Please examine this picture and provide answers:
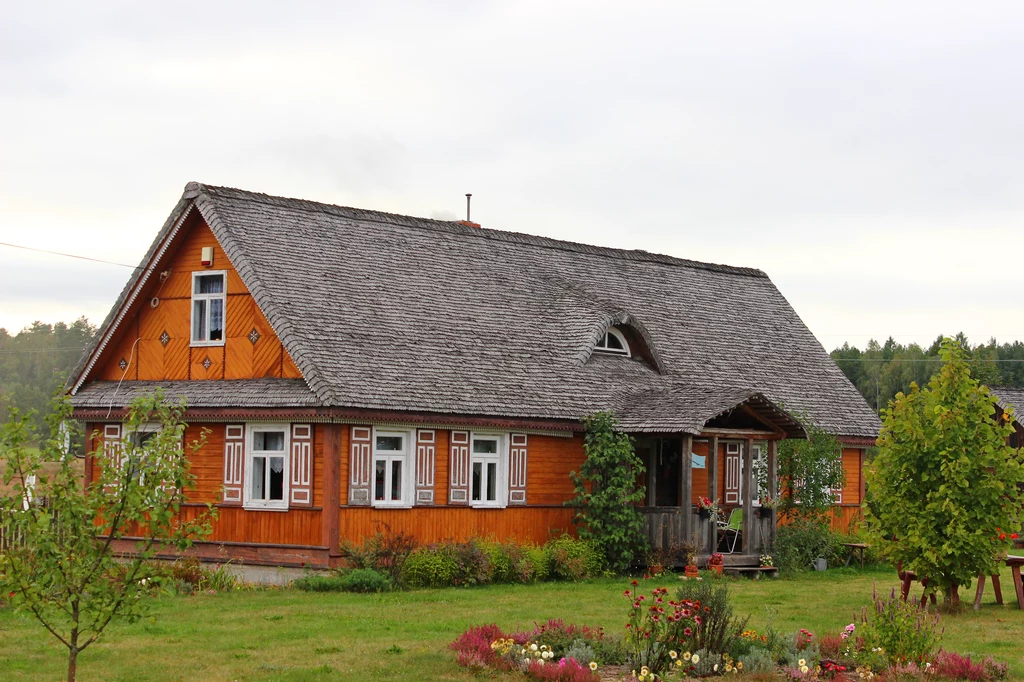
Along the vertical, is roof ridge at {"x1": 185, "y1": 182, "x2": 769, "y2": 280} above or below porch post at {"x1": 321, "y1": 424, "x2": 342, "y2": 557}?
above

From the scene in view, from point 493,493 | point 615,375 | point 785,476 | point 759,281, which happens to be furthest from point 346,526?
point 759,281

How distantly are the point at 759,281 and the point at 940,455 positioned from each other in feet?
60.9

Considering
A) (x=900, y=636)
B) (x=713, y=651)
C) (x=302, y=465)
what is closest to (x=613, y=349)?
(x=302, y=465)

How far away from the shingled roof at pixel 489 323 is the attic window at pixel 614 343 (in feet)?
0.88

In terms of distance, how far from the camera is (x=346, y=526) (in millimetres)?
23984

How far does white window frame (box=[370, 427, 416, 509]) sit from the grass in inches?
88.9

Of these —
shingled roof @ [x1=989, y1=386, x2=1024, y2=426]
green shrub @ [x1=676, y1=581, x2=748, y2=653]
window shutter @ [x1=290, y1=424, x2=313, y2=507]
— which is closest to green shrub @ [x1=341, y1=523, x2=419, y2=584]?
window shutter @ [x1=290, y1=424, x2=313, y2=507]

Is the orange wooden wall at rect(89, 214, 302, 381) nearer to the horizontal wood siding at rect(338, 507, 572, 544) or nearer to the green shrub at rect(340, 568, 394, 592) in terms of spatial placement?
the horizontal wood siding at rect(338, 507, 572, 544)

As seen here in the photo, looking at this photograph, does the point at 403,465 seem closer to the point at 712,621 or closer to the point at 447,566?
the point at 447,566

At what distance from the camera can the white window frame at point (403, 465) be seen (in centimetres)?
2456

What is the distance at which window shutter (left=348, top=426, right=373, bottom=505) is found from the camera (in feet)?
79.2

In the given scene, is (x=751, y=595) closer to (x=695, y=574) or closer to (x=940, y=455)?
(x=695, y=574)

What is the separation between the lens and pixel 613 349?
30891mm

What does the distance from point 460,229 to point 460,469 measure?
8046 mm
